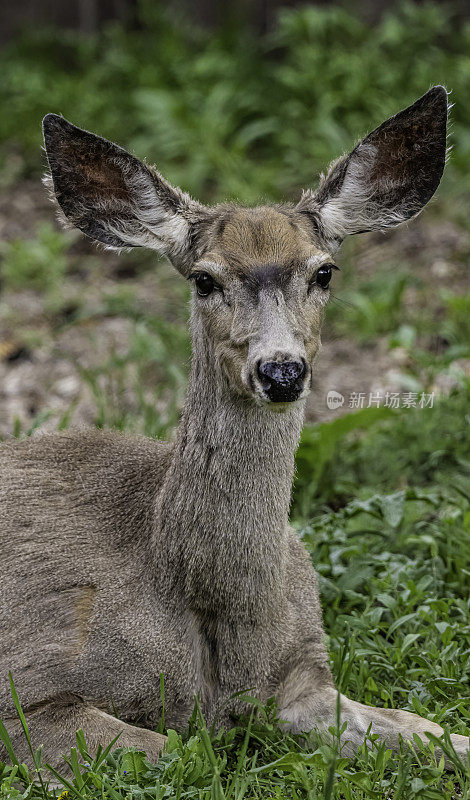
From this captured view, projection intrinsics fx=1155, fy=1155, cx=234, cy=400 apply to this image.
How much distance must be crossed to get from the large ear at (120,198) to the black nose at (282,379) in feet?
2.93

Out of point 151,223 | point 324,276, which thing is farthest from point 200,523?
point 151,223

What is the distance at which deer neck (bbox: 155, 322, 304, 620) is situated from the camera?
407cm

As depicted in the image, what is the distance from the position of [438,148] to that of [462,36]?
7.81 m

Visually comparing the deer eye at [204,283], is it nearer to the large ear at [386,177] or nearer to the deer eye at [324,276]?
the deer eye at [324,276]

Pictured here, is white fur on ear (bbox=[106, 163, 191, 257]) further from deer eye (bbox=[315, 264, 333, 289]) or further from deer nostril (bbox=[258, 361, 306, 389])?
deer nostril (bbox=[258, 361, 306, 389])

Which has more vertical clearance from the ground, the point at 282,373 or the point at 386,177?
the point at 386,177

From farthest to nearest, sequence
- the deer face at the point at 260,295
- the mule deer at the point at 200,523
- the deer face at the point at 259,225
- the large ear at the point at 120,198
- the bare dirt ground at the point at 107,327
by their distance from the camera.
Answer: the bare dirt ground at the point at 107,327 < the large ear at the point at 120,198 < the mule deer at the point at 200,523 < the deer face at the point at 259,225 < the deer face at the point at 260,295

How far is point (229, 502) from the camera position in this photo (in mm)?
4098

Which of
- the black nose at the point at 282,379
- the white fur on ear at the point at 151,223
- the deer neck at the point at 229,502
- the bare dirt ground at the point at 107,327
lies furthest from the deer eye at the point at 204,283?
the bare dirt ground at the point at 107,327

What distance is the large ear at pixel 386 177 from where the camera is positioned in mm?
4371

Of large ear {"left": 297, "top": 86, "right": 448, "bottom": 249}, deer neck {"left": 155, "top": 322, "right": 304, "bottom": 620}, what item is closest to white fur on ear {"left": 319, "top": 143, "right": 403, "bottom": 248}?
large ear {"left": 297, "top": 86, "right": 448, "bottom": 249}

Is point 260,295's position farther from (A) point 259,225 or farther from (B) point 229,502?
(B) point 229,502

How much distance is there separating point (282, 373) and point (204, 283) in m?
0.64

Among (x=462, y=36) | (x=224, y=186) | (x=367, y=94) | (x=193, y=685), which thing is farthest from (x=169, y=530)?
(x=462, y=36)
